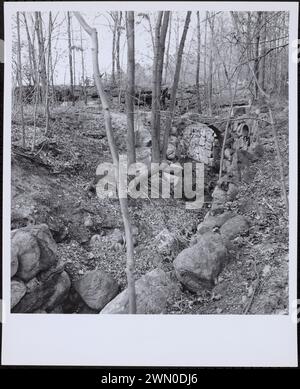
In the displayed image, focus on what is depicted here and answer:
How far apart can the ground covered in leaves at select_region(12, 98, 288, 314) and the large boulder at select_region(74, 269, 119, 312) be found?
0.04 m

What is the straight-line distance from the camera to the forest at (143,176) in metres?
1.87

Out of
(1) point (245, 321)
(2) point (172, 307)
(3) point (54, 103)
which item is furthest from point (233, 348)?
(3) point (54, 103)

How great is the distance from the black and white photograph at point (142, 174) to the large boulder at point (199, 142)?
2 centimetres

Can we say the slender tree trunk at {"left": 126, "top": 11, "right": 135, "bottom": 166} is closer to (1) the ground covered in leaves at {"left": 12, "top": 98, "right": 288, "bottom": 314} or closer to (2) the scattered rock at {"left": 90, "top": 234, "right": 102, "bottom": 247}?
(1) the ground covered in leaves at {"left": 12, "top": 98, "right": 288, "bottom": 314}

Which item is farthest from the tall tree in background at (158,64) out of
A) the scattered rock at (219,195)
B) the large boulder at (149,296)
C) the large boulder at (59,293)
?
the large boulder at (59,293)

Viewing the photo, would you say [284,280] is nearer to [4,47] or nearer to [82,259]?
[82,259]

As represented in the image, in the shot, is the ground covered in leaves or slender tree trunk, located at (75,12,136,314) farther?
the ground covered in leaves

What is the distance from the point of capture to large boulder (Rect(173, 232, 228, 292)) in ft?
6.21

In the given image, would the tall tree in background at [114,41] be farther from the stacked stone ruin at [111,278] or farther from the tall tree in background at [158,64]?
the stacked stone ruin at [111,278]


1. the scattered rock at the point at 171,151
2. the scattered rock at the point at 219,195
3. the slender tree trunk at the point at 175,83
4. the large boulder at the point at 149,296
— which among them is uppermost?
the slender tree trunk at the point at 175,83

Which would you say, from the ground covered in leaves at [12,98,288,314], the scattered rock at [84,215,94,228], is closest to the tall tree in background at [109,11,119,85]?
the ground covered in leaves at [12,98,288,314]

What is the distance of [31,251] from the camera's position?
1.86 metres

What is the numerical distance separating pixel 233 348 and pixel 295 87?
4.60 ft

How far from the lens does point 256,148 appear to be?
201 cm
